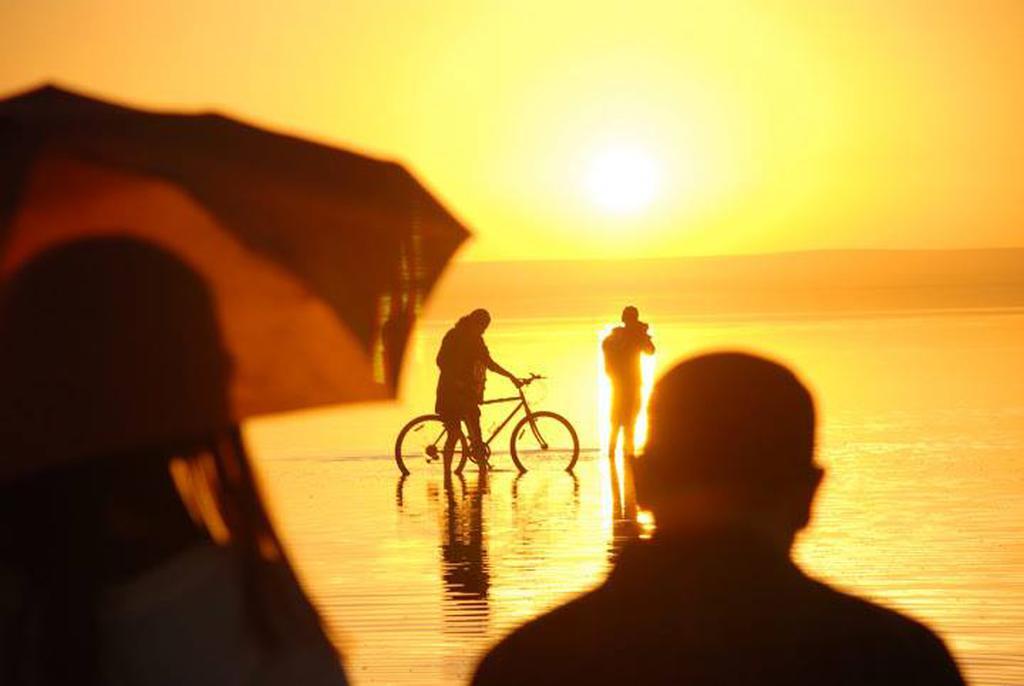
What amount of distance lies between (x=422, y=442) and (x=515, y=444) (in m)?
0.96

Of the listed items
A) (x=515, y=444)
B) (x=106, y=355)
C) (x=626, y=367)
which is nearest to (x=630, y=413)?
(x=626, y=367)

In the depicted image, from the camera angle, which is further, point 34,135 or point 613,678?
point 34,135

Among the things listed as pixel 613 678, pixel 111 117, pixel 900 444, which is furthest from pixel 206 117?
pixel 900 444

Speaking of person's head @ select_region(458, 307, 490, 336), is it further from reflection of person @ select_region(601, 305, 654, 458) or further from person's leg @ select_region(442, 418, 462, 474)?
reflection of person @ select_region(601, 305, 654, 458)

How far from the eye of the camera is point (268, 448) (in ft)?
86.0

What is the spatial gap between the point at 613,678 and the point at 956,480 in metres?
16.5

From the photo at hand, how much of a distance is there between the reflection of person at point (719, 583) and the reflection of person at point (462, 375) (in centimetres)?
1696

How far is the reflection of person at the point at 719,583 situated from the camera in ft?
9.34

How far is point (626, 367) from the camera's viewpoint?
843 inches

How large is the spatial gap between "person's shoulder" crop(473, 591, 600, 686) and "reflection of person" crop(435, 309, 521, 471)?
55.8 ft

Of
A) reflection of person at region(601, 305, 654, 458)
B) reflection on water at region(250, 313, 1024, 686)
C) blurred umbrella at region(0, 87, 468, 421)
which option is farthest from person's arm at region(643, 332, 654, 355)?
Answer: blurred umbrella at region(0, 87, 468, 421)

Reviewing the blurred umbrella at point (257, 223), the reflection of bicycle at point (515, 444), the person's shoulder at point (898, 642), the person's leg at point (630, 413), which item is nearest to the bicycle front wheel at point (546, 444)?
the reflection of bicycle at point (515, 444)

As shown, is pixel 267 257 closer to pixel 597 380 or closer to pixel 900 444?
pixel 900 444

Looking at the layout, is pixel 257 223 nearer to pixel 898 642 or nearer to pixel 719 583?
pixel 719 583
